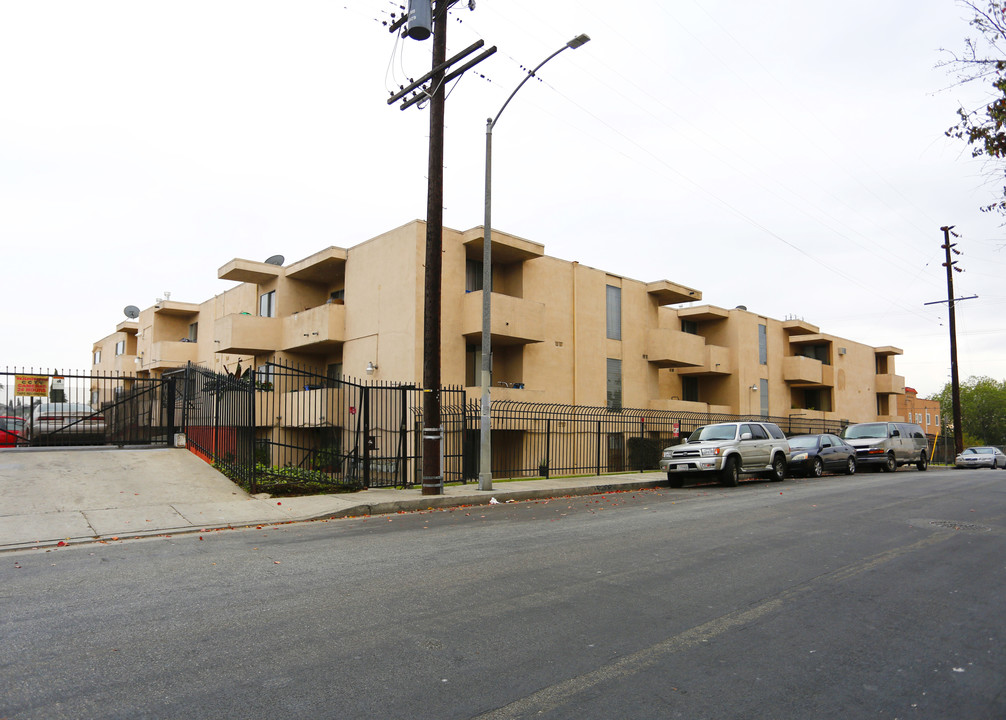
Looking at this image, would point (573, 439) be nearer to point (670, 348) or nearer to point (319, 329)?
point (319, 329)

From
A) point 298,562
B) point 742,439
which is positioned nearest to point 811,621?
point 298,562

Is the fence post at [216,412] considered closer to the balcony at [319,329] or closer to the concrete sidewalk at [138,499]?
the concrete sidewalk at [138,499]

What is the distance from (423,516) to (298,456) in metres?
15.2

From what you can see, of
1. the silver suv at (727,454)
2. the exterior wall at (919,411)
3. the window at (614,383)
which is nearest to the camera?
the silver suv at (727,454)

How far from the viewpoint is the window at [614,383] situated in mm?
29062

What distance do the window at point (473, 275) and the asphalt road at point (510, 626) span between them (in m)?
15.8

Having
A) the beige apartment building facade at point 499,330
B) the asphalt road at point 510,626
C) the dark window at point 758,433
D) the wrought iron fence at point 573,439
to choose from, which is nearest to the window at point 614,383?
the beige apartment building facade at point 499,330

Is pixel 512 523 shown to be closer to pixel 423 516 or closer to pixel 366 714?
pixel 423 516

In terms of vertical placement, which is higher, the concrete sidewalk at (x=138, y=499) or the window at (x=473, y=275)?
the window at (x=473, y=275)

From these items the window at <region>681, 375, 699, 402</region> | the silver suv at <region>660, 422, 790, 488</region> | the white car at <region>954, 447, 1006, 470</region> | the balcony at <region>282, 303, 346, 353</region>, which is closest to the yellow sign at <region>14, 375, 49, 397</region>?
the balcony at <region>282, 303, 346, 353</region>

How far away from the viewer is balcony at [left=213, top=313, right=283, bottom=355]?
1031 inches

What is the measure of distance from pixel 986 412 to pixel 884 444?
88.1 metres

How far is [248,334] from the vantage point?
2636 cm

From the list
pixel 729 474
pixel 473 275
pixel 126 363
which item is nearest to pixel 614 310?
pixel 473 275
